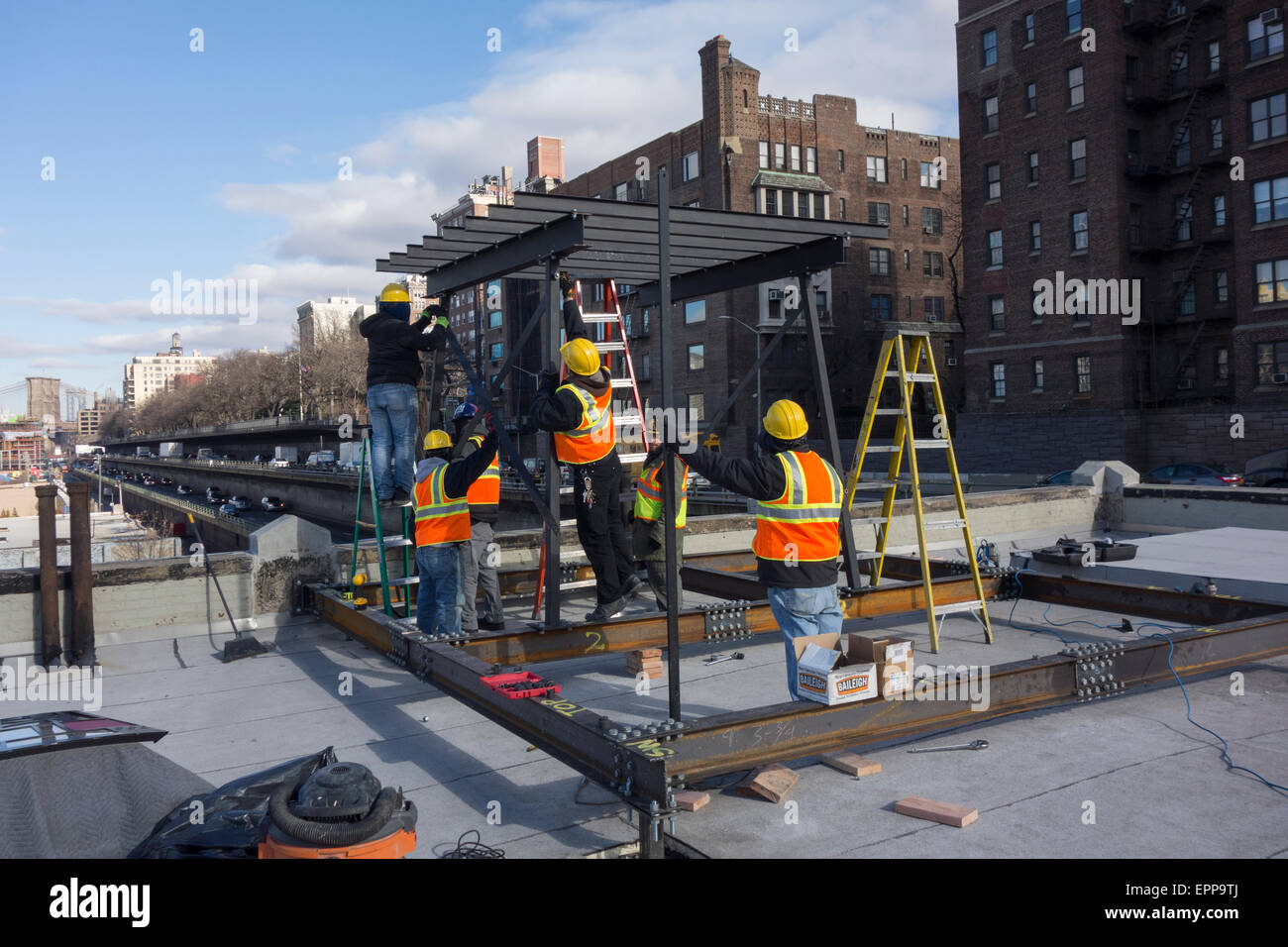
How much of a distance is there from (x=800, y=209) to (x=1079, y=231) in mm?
18599

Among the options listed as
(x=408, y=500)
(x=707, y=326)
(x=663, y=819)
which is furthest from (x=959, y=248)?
Answer: (x=663, y=819)

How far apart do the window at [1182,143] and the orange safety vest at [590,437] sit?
147 ft

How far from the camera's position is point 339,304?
18888 centimetres

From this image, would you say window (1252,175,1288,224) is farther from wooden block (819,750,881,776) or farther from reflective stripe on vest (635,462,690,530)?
wooden block (819,750,881,776)

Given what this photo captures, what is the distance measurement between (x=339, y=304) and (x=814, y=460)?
196775mm

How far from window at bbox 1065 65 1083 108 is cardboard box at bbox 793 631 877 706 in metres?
47.0

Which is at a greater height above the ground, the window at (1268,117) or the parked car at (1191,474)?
the window at (1268,117)

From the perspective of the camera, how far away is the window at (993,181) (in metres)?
47.4

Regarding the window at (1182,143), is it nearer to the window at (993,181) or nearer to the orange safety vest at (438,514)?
the window at (993,181)

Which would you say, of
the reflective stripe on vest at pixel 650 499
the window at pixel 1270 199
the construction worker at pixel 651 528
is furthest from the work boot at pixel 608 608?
the window at pixel 1270 199

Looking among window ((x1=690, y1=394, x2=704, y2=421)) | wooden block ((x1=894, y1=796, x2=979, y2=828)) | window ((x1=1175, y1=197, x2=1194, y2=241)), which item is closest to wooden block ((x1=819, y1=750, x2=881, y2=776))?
wooden block ((x1=894, y1=796, x2=979, y2=828))

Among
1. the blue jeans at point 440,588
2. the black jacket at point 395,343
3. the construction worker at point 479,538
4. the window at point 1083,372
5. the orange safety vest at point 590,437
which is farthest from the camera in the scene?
the window at point 1083,372

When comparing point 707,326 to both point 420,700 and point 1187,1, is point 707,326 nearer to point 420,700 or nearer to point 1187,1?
point 1187,1
